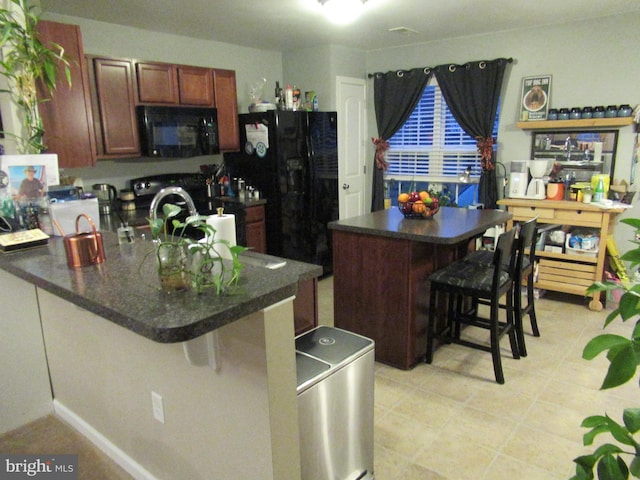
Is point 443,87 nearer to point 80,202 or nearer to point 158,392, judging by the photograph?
point 80,202

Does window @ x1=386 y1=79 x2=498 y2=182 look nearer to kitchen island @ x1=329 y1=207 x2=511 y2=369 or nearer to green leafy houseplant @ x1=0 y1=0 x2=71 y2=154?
kitchen island @ x1=329 y1=207 x2=511 y2=369

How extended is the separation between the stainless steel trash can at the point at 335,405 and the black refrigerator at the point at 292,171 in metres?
2.50

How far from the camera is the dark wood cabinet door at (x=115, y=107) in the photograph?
129 inches

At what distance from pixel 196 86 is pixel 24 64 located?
1.96 metres

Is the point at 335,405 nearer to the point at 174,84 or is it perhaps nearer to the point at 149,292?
the point at 149,292

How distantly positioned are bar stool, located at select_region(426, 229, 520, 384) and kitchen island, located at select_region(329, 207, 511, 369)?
9 cm

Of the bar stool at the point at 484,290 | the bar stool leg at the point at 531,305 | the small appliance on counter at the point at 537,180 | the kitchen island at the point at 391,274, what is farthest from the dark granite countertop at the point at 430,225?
the small appliance on counter at the point at 537,180

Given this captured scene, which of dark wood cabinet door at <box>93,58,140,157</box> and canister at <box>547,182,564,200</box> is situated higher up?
dark wood cabinet door at <box>93,58,140,157</box>

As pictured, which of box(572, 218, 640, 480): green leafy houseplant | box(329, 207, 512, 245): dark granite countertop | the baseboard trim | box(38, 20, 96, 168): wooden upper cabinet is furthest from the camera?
box(38, 20, 96, 168): wooden upper cabinet

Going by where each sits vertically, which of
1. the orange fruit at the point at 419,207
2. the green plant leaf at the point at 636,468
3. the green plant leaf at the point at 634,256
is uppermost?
the green plant leaf at the point at 634,256

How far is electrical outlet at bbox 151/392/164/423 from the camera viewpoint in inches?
67.2

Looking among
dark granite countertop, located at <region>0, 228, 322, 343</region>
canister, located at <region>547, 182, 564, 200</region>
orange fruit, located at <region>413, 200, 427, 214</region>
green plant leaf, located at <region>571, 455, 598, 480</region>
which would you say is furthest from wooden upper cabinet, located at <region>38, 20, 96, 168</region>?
canister, located at <region>547, 182, 564, 200</region>

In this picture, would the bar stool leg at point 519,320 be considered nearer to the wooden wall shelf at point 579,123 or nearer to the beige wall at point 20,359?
the wooden wall shelf at point 579,123

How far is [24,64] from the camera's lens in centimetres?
205
